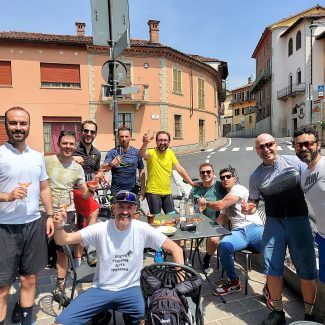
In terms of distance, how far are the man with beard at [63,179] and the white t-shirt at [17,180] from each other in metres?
0.60

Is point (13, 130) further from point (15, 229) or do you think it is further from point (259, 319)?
point (259, 319)

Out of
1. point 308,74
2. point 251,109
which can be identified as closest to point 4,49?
point 308,74

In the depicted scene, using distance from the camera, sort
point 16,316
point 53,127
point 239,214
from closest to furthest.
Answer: point 16,316
point 239,214
point 53,127

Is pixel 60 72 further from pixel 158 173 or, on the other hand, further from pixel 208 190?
pixel 208 190

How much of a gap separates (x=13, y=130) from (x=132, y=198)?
1.15 metres

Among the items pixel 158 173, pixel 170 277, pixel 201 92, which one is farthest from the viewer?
pixel 201 92

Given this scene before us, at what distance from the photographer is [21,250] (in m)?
2.61

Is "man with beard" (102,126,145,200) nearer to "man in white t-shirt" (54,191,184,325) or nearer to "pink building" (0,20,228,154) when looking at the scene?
"man in white t-shirt" (54,191,184,325)

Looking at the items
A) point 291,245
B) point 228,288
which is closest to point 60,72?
point 228,288

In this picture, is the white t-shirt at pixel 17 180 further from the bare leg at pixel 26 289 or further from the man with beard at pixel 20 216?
the bare leg at pixel 26 289

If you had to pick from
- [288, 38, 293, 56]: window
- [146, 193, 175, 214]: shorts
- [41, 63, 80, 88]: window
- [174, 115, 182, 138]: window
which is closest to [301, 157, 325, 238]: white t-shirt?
[146, 193, 175, 214]: shorts

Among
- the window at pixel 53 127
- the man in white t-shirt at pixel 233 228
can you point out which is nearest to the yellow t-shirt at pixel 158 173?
the man in white t-shirt at pixel 233 228

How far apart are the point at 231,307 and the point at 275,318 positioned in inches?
19.8

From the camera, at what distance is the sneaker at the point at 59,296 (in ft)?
10.7
